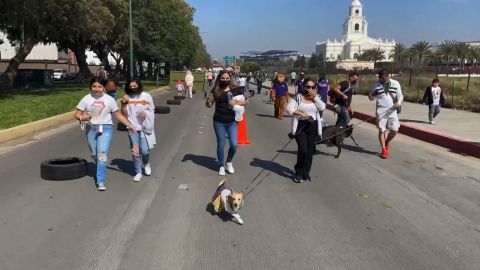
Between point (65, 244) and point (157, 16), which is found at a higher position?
point (157, 16)

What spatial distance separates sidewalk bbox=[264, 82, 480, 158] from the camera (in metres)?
11.8

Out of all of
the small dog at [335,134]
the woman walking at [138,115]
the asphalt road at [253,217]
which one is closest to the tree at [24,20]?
the asphalt road at [253,217]

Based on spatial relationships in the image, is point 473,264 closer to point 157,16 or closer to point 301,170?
point 301,170

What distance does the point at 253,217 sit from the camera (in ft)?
19.7

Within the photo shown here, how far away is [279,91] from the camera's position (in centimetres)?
1867

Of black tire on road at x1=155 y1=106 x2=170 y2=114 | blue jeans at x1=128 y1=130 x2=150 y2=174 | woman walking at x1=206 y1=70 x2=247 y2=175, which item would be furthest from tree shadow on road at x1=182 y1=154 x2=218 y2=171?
black tire on road at x1=155 y1=106 x2=170 y2=114

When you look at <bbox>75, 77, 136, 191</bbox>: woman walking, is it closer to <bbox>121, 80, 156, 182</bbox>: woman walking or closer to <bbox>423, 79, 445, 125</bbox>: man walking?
<bbox>121, 80, 156, 182</bbox>: woman walking

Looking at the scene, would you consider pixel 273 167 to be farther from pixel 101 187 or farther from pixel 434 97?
pixel 434 97

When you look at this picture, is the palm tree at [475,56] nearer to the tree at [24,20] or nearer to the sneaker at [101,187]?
the tree at [24,20]

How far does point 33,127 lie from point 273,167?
8.38m

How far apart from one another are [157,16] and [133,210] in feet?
144

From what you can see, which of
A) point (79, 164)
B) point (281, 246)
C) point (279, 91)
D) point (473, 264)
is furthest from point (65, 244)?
point (279, 91)

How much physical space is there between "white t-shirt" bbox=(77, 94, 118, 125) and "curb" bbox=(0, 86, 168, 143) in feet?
20.6

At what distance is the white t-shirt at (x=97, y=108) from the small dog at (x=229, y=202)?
92.6 inches
